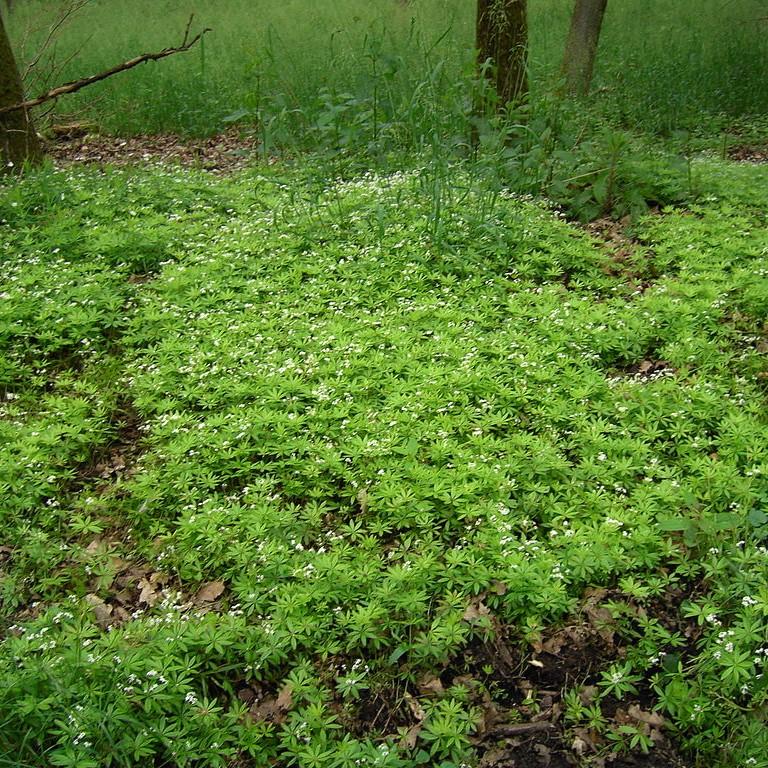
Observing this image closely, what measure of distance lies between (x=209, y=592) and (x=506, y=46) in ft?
23.7

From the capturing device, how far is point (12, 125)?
781 centimetres

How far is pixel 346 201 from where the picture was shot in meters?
6.91

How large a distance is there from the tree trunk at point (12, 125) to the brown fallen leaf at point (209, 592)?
21.0 ft

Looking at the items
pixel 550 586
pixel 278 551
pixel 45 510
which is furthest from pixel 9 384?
pixel 550 586

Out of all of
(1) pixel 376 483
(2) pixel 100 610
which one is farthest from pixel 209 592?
(1) pixel 376 483

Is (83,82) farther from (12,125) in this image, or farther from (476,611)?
(476,611)

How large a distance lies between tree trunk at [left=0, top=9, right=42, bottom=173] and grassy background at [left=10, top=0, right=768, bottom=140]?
227cm

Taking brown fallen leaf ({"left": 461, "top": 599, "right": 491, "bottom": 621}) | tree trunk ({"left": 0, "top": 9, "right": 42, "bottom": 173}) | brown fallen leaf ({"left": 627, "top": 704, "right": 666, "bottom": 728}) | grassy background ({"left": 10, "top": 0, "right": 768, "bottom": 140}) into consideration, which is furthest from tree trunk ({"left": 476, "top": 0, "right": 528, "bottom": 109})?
brown fallen leaf ({"left": 627, "top": 704, "right": 666, "bottom": 728})

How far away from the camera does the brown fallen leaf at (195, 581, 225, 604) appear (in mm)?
3303

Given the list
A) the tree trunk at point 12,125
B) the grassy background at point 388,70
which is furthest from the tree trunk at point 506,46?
the tree trunk at point 12,125

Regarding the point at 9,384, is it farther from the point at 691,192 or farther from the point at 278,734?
the point at 691,192

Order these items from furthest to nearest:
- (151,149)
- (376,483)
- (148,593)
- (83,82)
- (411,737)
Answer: (151,149)
(83,82)
(376,483)
(148,593)
(411,737)

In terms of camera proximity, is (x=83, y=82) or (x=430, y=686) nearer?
(x=430, y=686)

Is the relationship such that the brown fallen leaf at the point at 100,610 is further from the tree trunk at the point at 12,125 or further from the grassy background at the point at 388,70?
the tree trunk at the point at 12,125
